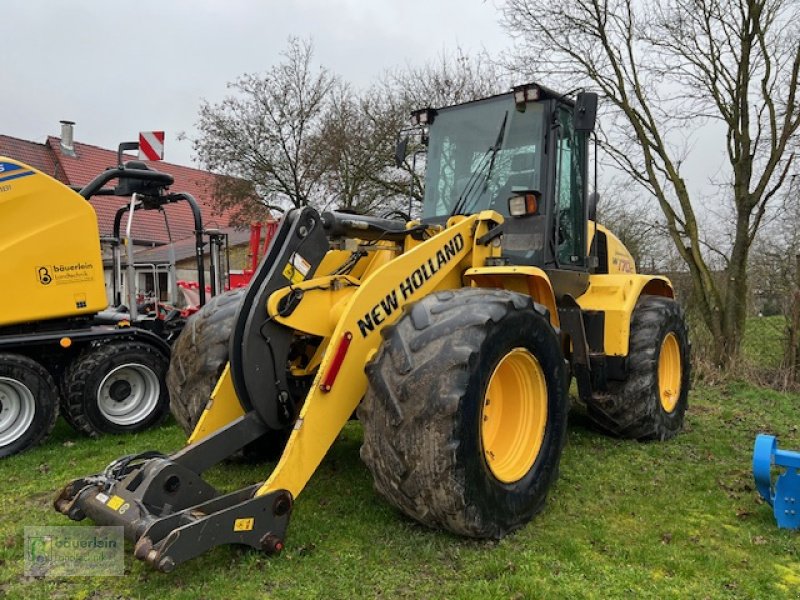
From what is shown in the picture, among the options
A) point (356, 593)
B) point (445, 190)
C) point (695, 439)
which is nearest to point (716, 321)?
point (695, 439)

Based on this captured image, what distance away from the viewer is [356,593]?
2.89 metres

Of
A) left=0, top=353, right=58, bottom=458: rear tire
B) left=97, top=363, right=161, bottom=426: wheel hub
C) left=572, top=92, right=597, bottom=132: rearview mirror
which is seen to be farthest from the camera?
left=97, top=363, right=161, bottom=426: wheel hub

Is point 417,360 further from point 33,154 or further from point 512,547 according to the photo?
point 33,154

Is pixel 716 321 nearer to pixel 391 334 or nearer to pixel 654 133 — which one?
pixel 654 133

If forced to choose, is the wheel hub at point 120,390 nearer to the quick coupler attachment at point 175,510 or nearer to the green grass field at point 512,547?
the green grass field at point 512,547

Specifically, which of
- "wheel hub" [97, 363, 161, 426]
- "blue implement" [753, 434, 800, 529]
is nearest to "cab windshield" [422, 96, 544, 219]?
"blue implement" [753, 434, 800, 529]

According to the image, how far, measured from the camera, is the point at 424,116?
5379mm

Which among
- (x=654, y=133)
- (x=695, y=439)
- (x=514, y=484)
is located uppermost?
(x=654, y=133)

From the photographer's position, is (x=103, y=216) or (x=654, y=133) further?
(x=103, y=216)

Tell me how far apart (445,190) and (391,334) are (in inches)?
84.9

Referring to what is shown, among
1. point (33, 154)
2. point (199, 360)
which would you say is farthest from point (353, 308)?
point (33, 154)

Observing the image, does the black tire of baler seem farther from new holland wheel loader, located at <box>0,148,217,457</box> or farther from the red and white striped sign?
the red and white striped sign

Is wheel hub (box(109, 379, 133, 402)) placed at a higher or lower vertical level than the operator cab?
lower

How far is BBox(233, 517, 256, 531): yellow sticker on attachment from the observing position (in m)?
2.88
